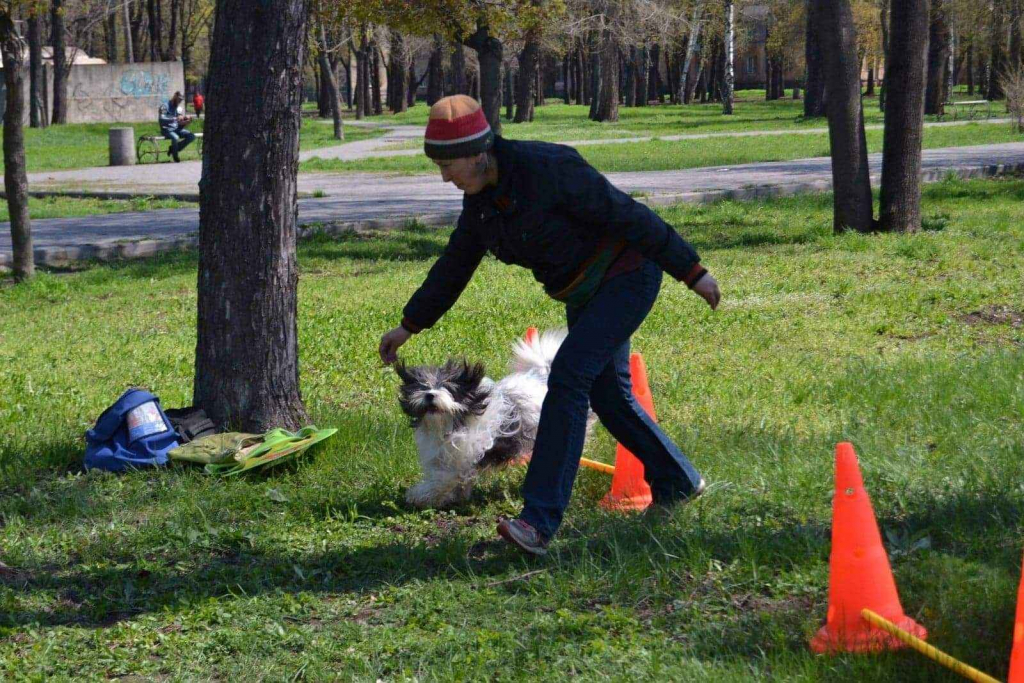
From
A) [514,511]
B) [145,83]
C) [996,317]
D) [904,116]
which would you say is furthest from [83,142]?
[514,511]

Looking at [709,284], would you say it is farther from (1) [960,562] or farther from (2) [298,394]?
(2) [298,394]

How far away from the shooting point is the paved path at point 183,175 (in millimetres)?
22375

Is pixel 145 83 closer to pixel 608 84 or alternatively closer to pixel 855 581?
pixel 608 84

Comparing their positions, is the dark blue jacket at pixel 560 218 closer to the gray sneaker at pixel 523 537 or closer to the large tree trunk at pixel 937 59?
the gray sneaker at pixel 523 537

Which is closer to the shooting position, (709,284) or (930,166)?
(709,284)

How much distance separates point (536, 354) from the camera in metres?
5.75

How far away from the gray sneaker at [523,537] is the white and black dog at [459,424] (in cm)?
74

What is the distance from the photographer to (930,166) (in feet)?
72.2

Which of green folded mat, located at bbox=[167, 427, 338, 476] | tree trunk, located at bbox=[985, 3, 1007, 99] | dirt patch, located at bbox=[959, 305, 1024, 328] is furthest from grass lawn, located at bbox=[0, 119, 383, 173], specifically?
green folded mat, located at bbox=[167, 427, 338, 476]

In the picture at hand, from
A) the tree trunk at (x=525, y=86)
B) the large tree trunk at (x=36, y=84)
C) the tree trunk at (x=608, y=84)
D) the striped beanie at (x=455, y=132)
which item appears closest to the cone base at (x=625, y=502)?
the striped beanie at (x=455, y=132)

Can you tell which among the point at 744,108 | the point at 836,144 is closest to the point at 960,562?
the point at 836,144

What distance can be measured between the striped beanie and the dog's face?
115cm

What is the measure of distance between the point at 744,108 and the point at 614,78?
539 inches

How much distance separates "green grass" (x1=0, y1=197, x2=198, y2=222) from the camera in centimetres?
1853
